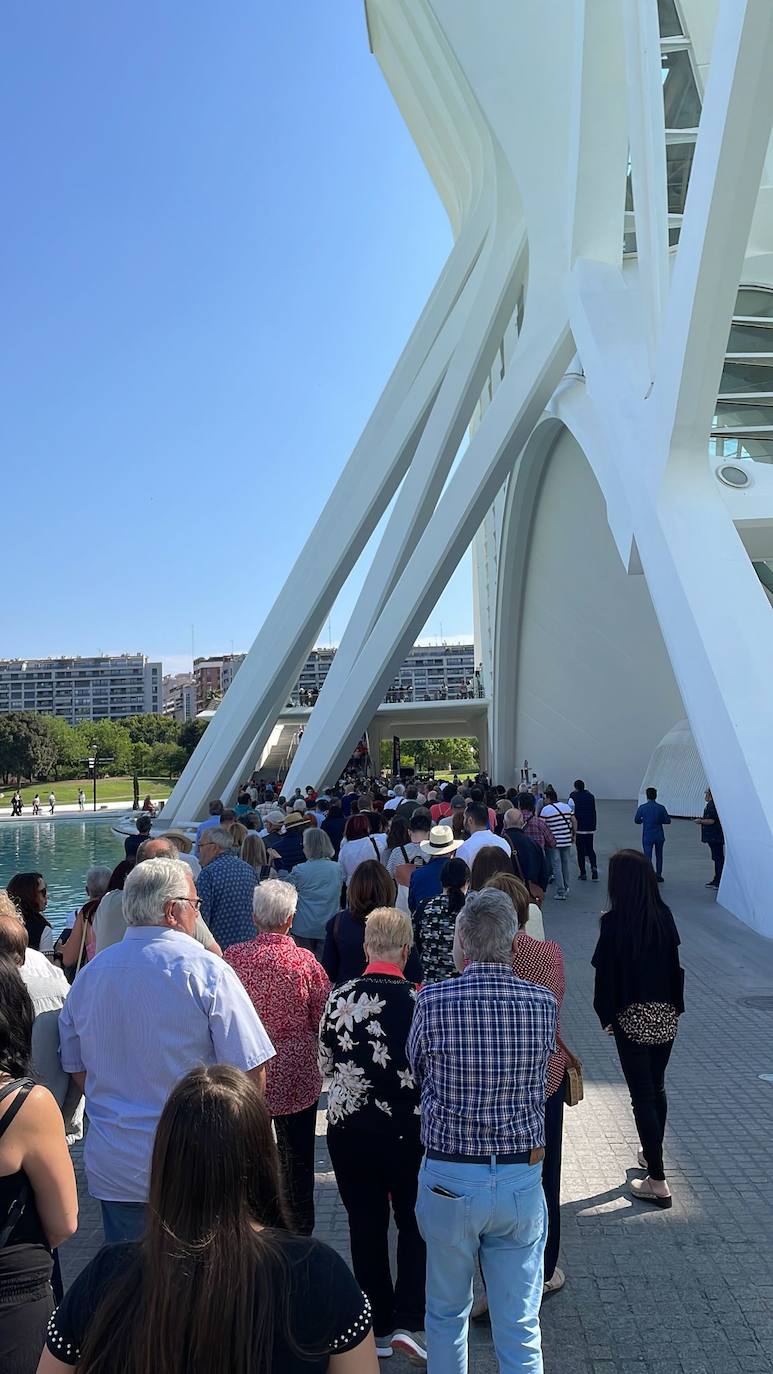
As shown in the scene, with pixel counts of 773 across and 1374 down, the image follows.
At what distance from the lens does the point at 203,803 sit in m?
18.9

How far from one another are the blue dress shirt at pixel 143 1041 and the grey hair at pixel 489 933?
609 millimetres

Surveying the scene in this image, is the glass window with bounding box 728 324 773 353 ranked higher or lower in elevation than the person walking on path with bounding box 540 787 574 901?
higher

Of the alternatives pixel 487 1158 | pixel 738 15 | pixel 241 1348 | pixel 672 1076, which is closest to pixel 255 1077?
pixel 487 1158

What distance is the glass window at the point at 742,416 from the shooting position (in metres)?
15.3

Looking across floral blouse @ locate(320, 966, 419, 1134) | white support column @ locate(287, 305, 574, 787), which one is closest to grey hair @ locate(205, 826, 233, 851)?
floral blouse @ locate(320, 966, 419, 1134)

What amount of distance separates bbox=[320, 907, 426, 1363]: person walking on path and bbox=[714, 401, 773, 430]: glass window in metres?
14.5

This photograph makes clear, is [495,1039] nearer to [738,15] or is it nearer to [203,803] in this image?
[738,15]

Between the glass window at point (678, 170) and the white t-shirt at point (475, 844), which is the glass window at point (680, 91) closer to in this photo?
the glass window at point (678, 170)

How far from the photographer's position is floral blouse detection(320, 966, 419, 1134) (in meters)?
2.69

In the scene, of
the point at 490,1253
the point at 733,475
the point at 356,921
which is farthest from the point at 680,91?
the point at 490,1253

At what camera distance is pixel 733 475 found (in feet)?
37.6

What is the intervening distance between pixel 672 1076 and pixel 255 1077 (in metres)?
3.19

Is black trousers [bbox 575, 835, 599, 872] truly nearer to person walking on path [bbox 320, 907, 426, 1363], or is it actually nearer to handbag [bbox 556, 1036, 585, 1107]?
handbag [bbox 556, 1036, 585, 1107]

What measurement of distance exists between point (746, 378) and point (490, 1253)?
16136 millimetres
